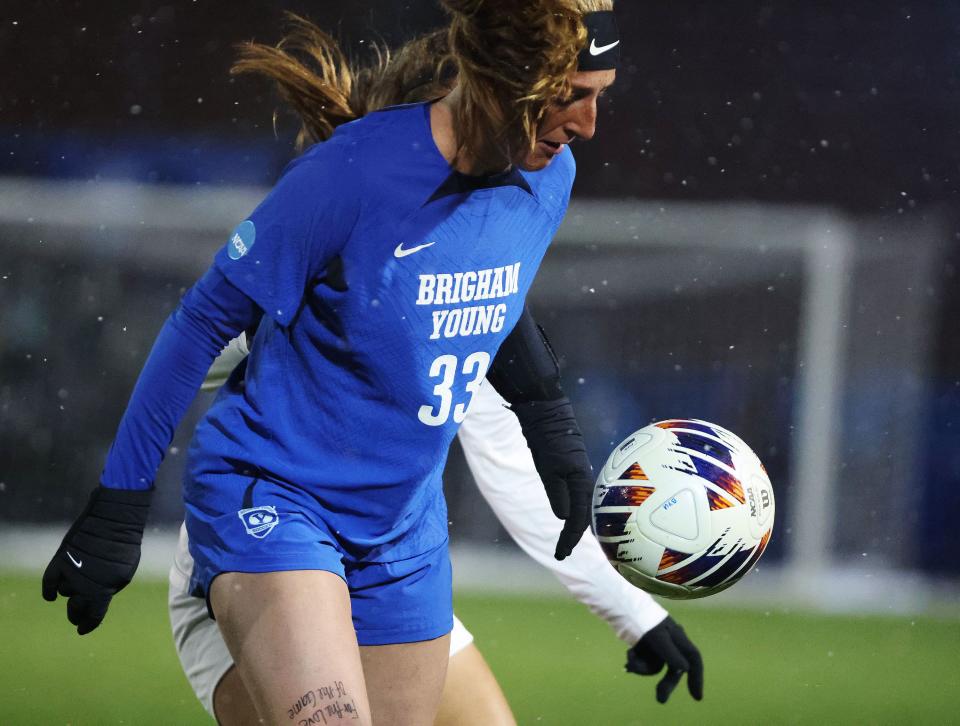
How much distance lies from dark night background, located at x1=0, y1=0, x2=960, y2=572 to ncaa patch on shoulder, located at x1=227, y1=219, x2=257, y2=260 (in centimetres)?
759

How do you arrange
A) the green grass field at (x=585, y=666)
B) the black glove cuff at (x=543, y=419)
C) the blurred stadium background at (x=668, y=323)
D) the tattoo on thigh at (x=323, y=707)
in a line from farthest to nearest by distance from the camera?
the blurred stadium background at (x=668, y=323)
the green grass field at (x=585, y=666)
the black glove cuff at (x=543, y=419)
the tattoo on thigh at (x=323, y=707)

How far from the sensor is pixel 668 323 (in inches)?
337

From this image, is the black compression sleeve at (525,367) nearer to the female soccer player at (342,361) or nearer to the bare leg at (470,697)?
the female soccer player at (342,361)

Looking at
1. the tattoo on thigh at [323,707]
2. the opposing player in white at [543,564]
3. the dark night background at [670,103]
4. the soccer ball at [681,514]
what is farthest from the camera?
the dark night background at [670,103]

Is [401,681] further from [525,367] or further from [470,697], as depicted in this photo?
[525,367]

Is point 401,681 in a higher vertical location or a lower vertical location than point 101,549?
lower

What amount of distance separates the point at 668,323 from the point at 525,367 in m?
5.85

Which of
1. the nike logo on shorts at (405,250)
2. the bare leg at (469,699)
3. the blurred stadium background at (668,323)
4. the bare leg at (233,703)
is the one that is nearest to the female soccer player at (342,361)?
the nike logo on shorts at (405,250)

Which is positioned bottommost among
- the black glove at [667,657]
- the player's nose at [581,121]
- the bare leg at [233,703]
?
the black glove at [667,657]

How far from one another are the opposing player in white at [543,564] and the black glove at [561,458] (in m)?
0.34

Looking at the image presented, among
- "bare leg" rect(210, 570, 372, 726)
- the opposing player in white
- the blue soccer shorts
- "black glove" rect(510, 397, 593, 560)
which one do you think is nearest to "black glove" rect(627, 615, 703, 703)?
the opposing player in white

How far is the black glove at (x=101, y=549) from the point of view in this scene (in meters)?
2.17

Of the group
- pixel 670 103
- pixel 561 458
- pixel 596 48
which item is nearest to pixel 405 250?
pixel 596 48

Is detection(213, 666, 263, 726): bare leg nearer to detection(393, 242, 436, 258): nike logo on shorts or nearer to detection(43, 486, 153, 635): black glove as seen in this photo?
detection(43, 486, 153, 635): black glove
